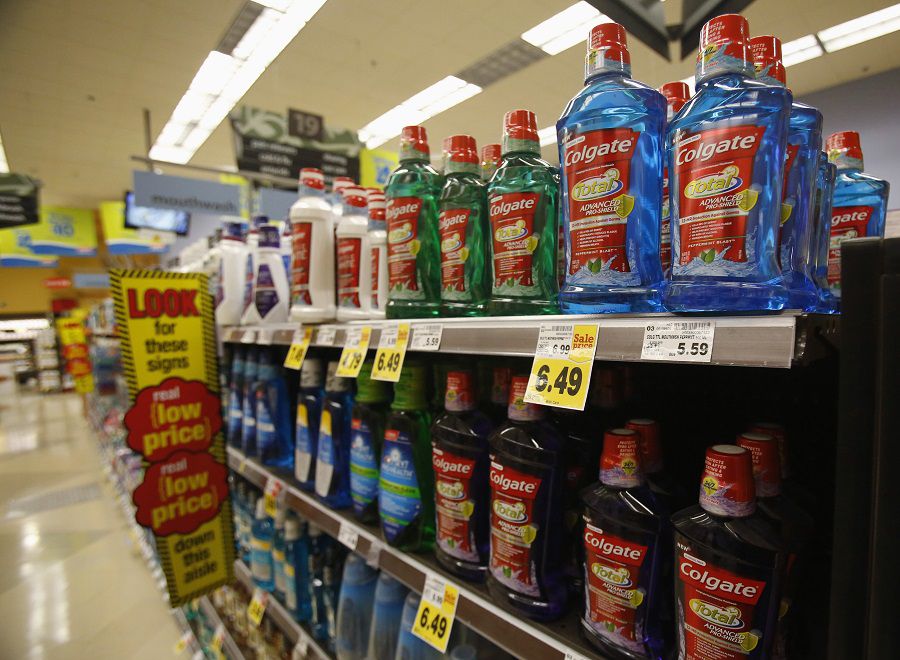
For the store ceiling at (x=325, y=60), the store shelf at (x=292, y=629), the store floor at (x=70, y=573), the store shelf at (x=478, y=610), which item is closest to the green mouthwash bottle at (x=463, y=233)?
the store shelf at (x=478, y=610)

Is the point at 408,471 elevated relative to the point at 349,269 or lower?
lower

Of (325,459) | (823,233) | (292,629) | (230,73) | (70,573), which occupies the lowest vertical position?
(70,573)

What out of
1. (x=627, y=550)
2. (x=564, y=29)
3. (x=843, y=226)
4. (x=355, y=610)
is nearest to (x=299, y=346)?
(x=355, y=610)

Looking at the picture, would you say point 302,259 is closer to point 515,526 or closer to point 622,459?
point 515,526

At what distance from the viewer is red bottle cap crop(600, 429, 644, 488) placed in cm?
71

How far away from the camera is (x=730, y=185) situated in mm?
589

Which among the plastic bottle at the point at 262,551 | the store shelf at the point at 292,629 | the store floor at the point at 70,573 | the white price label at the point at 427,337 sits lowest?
the store floor at the point at 70,573

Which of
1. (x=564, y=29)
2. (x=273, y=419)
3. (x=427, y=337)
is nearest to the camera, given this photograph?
(x=427, y=337)

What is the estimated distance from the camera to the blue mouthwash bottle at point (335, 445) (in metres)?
1.36

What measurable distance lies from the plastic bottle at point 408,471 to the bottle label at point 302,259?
45 cm

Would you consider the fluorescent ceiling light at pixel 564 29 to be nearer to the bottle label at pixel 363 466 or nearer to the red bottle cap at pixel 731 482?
the bottle label at pixel 363 466

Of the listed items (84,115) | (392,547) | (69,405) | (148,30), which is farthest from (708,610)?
(69,405)

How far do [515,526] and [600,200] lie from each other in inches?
22.1

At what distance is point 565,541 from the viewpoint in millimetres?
923
